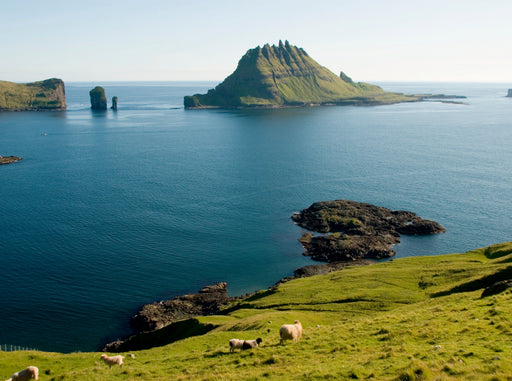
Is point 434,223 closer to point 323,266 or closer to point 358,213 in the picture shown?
point 358,213

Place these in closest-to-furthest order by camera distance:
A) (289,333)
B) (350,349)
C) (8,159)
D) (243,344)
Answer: (350,349) → (243,344) → (289,333) → (8,159)

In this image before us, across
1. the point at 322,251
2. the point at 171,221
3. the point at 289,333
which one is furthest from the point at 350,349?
the point at 171,221

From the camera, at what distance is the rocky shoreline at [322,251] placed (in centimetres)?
6066

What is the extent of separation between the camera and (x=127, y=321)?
232ft

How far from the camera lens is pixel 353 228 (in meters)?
111

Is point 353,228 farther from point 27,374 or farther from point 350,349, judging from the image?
point 27,374

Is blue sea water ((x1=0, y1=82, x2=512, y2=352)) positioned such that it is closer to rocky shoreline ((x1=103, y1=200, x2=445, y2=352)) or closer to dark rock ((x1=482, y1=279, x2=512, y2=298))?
rocky shoreline ((x1=103, y1=200, x2=445, y2=352))

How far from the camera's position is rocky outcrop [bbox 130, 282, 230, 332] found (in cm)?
6931

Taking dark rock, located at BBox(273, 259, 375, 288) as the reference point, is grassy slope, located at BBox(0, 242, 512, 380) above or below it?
above

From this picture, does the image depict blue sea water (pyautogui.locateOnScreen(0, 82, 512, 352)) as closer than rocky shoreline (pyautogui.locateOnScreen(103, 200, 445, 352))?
No

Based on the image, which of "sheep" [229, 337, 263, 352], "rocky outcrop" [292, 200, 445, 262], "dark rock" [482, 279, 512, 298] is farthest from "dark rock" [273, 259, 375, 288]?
"sheep" [229, 337, 263, 352]

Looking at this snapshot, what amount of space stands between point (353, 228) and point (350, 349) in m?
81.4

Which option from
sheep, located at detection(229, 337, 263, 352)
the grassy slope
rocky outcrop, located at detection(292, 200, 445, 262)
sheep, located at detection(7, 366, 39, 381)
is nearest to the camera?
the grassy slope

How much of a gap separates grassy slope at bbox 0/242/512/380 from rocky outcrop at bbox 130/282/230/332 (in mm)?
12357
